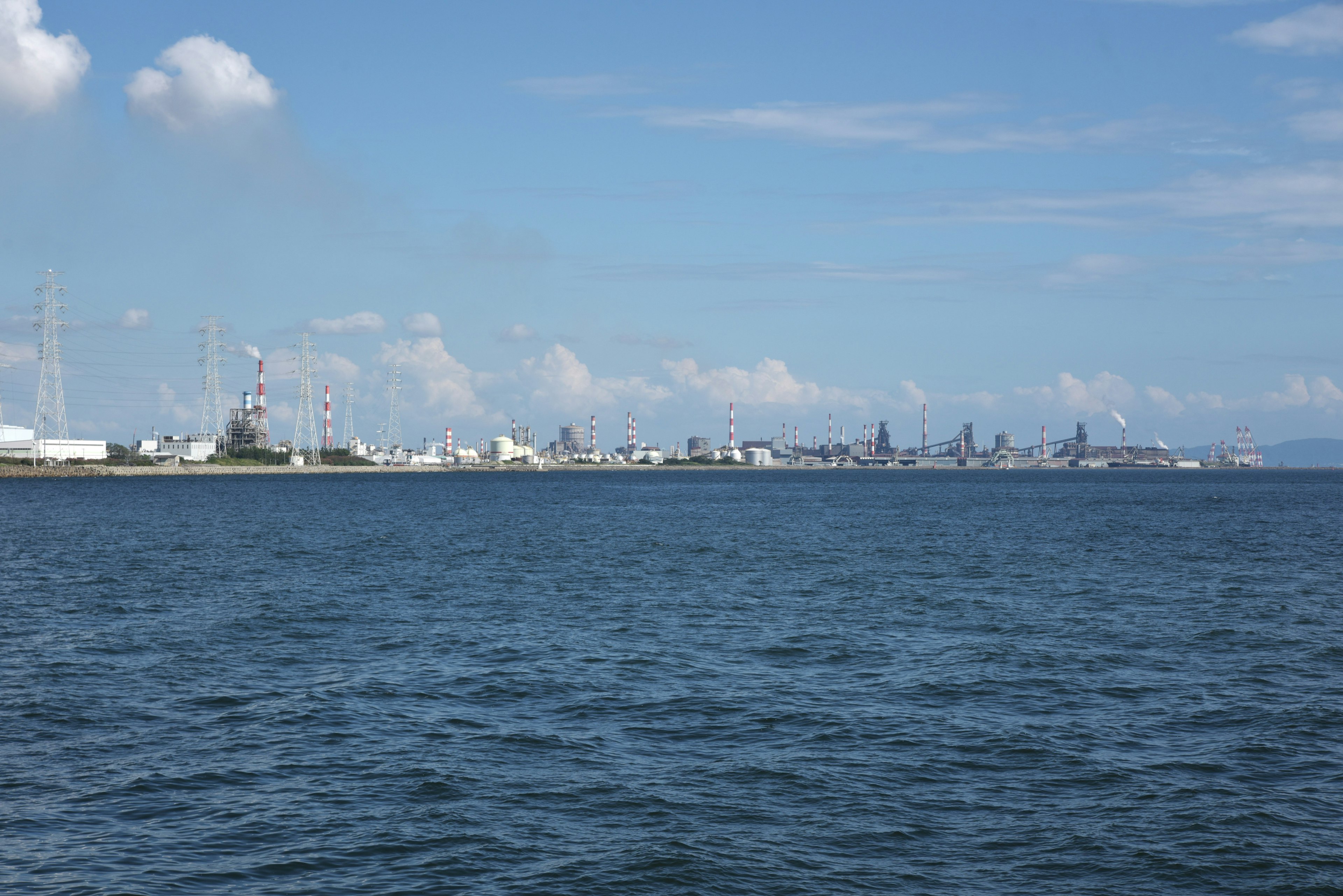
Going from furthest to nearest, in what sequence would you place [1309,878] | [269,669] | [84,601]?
[84,601] < [269,669] < [1309,878]

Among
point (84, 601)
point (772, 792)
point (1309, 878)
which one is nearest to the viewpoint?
point (1309, 878)

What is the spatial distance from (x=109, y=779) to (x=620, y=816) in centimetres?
Answer: 785

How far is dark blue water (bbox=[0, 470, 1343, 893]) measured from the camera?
13.1 meters

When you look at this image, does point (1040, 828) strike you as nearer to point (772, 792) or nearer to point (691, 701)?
point (772, 792)

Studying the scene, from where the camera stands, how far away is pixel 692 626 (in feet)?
101

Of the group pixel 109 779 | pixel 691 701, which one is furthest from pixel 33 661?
pixel 691 701

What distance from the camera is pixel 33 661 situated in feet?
80.7

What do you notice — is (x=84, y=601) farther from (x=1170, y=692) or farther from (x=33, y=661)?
(x=1170, y=692)

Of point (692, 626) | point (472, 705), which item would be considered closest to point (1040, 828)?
point (472, 705)

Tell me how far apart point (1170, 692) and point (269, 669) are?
1951cm

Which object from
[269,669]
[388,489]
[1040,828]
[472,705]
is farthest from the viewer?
[388,489]

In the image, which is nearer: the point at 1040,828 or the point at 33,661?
the point at 1040,828

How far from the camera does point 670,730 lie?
19.0 meters

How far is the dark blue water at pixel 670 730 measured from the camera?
42.8 feet
